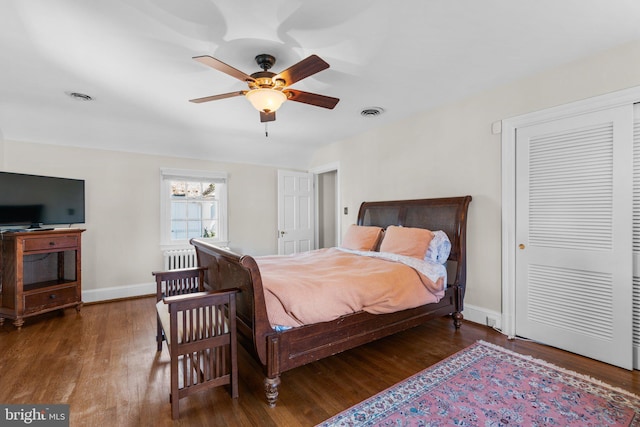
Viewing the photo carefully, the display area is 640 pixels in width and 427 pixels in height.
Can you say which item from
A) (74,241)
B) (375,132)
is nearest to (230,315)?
(74,241)

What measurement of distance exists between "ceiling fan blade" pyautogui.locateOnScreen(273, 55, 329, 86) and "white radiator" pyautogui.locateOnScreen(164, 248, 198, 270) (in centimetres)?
321

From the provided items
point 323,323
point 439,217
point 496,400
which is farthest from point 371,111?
point 496,400

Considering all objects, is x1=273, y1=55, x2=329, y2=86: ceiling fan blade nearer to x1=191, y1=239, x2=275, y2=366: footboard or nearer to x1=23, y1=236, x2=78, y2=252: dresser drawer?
x1=191, y1=239, x2=275, y2=366: footboard

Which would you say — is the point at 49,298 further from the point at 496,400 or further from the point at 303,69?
the point at 496,400

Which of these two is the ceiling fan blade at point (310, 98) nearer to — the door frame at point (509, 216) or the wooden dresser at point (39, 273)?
the door frame at point (509, 216)

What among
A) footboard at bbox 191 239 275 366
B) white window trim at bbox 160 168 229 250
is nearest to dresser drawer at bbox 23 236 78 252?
white window trim at bbox 160 168 229 250

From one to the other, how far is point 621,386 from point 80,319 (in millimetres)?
5036

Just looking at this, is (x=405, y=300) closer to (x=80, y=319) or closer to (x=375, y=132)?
(x=375, y=132)

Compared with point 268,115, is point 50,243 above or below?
below

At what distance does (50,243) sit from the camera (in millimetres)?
3260

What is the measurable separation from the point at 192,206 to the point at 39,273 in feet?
6.62

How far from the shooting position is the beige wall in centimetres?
236

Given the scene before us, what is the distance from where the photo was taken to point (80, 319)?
3320mm

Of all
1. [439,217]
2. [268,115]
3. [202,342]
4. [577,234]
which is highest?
[268,115]
